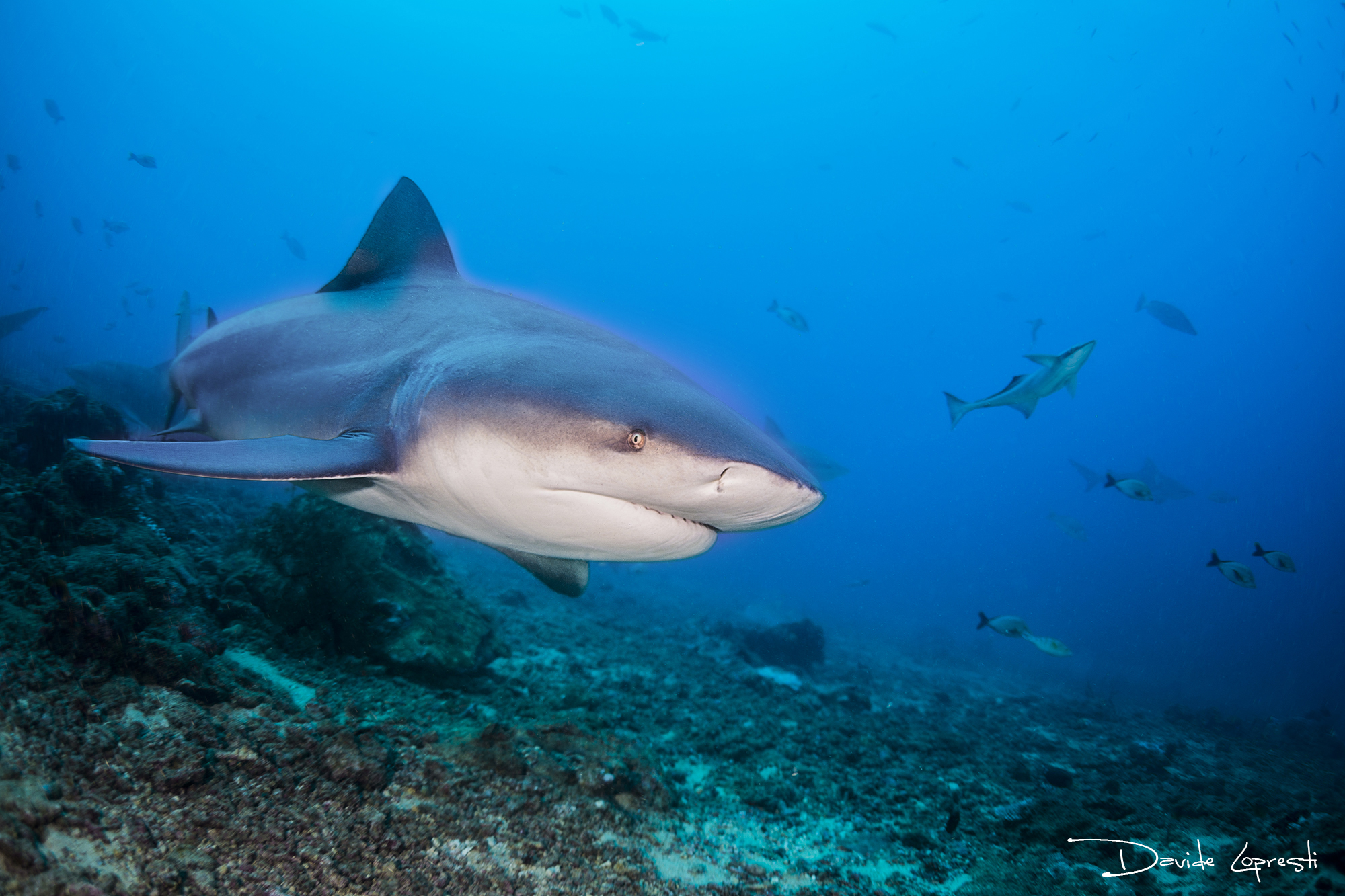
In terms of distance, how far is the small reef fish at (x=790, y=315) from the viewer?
16688 millimetres

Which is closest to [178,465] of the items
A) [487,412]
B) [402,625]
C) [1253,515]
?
[487,412]

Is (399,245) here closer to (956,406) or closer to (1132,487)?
(956,406)

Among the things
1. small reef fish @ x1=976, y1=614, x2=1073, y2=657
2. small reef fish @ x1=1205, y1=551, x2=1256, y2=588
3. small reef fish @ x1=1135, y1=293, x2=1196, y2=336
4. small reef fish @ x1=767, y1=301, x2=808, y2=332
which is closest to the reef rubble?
small reef fish @ x1=976, y1=614, x2=1073, y2=657

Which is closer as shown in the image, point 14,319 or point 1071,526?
point 14,319

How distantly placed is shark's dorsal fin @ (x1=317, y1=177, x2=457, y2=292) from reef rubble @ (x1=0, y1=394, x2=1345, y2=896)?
1.99 meters

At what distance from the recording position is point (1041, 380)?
8109mm

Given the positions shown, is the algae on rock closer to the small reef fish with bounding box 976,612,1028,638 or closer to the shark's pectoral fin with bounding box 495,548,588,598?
the shark's pectoral fin with bounding box 495,548,588,598

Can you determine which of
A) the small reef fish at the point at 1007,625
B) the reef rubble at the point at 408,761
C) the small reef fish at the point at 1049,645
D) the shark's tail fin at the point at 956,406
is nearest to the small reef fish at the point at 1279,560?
the small reef fish at the point at 1049,645

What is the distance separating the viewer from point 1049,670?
22.6 meters

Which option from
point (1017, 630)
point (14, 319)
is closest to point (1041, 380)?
point (1017, 630)

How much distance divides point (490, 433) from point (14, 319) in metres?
18.4

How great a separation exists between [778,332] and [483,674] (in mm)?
118599

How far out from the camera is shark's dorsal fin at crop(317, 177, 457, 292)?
3.31 metres

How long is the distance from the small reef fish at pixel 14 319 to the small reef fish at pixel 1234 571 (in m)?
25.1
